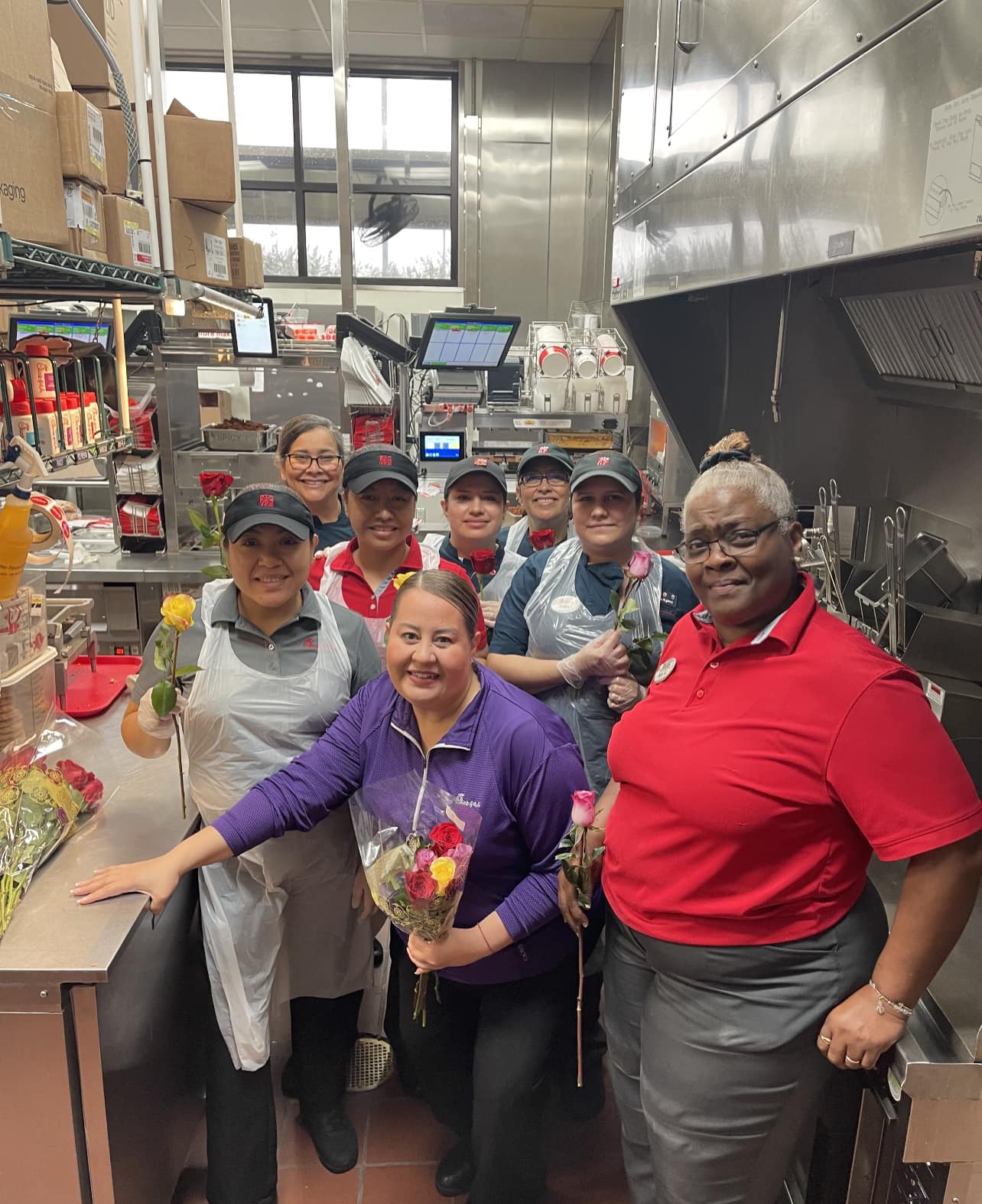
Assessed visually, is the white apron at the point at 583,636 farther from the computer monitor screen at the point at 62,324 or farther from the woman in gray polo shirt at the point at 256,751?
the computer monitor screen at the point at 62,324

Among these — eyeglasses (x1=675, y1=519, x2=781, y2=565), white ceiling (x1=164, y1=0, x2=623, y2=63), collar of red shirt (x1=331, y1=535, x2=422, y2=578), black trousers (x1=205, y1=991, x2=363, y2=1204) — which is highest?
white ceiling (x1=164, y1=0, x2=623, y2=63)

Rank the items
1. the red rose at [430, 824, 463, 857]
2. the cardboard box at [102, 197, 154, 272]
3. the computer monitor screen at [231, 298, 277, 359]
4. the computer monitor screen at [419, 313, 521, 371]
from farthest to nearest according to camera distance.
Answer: the computer monitor screen at [419, 313, 521, 371] → the computer monitor screen at [231, 298, 277, 359] → the cardboard box at [102, 197, 154, 272] → the red rose at [430, 824, 463, 857]

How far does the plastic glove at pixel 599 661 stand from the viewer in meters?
1.96

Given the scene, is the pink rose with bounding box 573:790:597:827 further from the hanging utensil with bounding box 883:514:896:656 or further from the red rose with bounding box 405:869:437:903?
the hanging utensil with bounding box 883:514:896:656

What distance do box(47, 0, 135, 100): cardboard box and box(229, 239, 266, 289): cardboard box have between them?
1.09 metres

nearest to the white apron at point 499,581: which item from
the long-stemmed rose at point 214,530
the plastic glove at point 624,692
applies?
the long-stemmed rose at point 214,530

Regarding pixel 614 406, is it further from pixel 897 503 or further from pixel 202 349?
pixel 897 503

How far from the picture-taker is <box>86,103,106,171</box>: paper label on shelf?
1.91 m

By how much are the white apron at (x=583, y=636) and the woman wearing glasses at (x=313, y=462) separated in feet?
3.02

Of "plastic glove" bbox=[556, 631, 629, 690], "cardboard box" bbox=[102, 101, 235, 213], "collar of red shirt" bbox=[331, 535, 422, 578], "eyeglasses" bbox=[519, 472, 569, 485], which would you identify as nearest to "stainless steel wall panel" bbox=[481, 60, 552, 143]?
"cardboard box" bbox=[102, 101, 235, 213]

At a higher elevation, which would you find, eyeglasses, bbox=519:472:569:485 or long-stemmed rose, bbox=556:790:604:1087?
eyeglasses, bbox=519:472:569:485

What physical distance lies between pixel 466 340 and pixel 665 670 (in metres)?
3.18

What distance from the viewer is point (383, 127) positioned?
26.0 ft

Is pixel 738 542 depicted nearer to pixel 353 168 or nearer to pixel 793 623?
pixel 793 623
